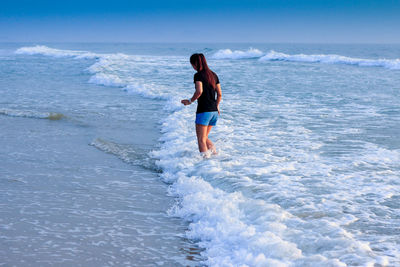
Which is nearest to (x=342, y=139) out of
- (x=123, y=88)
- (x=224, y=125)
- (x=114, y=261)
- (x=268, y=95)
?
(x=224, y=125)

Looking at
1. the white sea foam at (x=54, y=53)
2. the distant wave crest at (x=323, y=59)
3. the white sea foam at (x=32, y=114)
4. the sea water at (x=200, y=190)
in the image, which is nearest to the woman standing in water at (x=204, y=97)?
the sea water at (x=200, y=190)

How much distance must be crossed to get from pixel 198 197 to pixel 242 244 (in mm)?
1419

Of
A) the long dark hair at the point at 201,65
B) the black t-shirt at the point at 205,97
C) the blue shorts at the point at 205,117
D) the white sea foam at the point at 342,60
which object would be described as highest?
the white sea foam at the point at 342,60

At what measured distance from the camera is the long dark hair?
642cm

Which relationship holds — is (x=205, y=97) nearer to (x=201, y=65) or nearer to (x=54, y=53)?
(x=201, y=65)

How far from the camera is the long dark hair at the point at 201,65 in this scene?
6418mm

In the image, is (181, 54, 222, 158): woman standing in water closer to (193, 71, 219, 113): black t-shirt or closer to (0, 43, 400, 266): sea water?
(193, 71, 219, 113): black t-shirt

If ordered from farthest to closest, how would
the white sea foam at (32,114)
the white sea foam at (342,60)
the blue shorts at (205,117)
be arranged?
1. the white sea foam at (342,60)
2. the white sea foam at (32,114)
3. the blue shorts at (205,117)

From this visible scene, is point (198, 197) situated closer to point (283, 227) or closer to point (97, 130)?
point (283, 227)

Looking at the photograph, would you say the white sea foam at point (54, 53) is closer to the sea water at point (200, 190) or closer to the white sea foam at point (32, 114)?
the white sea foam at point (32, 114)

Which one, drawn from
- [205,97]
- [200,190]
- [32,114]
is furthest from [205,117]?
[32,114]

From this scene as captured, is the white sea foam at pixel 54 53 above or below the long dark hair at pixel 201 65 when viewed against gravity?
above

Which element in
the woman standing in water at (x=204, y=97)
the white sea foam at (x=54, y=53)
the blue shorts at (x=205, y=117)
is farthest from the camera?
the white sea foam at (x=54, y=53)

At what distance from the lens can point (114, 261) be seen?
3842mm
